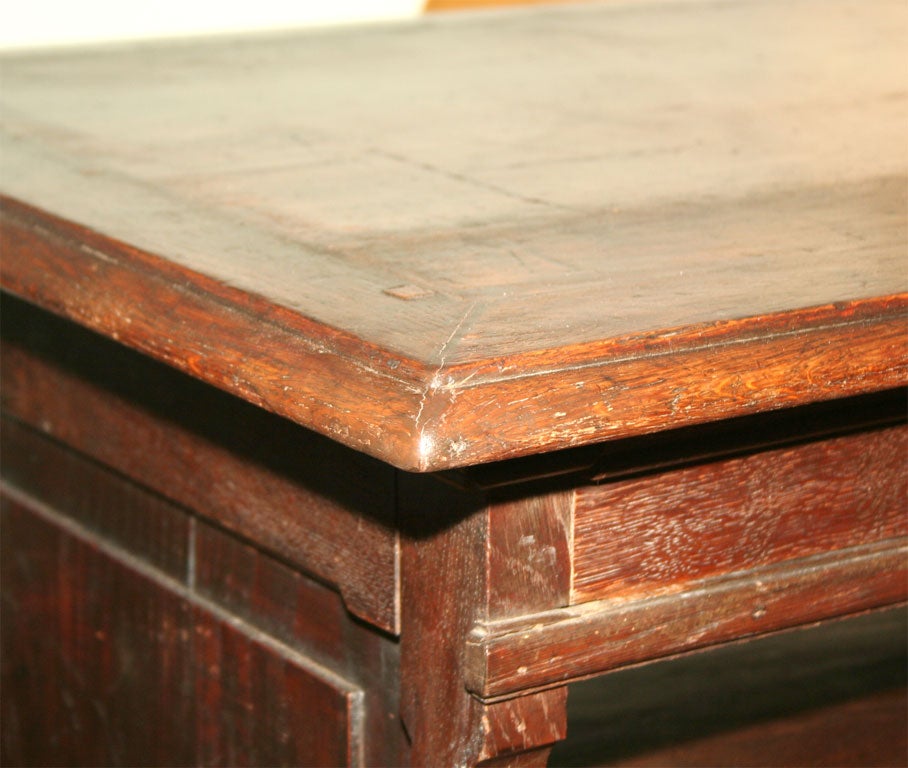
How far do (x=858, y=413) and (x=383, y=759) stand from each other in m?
0.26

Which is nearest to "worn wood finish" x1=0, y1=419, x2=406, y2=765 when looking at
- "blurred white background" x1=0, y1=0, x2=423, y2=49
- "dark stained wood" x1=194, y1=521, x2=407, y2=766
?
"dark stained wood" x1=194, y1=521, x2=407, y2=766

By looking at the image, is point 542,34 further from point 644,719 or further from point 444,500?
point 444,500

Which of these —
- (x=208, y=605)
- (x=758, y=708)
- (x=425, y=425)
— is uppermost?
(x=425, y=425)

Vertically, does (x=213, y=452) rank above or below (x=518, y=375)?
below

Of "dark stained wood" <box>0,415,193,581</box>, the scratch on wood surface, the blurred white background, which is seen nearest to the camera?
the scratch on wood surface

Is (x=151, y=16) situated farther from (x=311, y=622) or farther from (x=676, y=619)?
(x=676, y=619)

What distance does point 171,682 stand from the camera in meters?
0.82

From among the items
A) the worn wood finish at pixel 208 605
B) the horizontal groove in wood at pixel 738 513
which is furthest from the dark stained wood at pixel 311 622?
the horizontal groove in wood at pixel 738 513

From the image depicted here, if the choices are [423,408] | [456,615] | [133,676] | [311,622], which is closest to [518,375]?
[423,408]

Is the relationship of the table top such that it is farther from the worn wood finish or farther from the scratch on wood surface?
the worn wood finish

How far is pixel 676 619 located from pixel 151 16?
1656mm

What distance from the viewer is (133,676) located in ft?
2.78

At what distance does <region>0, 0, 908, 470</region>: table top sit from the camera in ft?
1.71

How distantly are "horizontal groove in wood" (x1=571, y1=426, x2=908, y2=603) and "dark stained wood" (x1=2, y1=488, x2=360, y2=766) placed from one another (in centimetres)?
16
